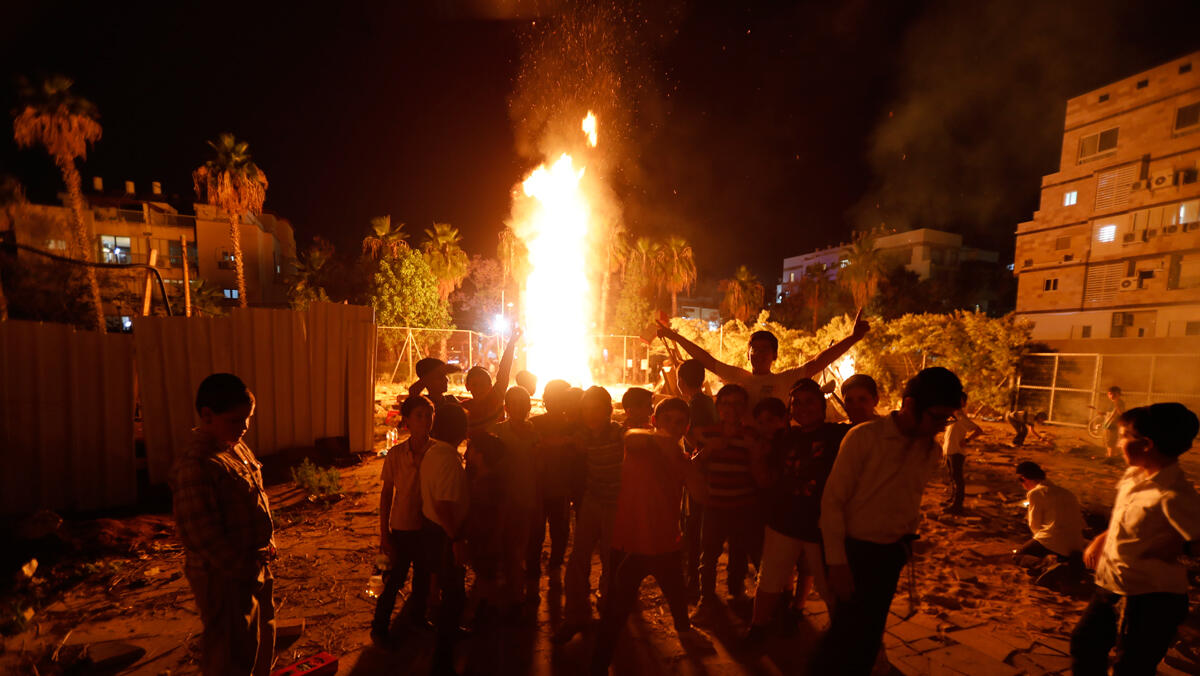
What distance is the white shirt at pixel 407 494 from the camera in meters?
3.69

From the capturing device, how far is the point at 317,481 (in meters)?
7.34

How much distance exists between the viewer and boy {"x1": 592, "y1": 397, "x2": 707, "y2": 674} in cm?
322

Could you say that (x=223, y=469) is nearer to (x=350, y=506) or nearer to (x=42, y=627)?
(x=42, y=627)

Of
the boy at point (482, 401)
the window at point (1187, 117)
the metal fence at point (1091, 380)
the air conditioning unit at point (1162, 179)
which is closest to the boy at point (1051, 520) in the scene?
the boy at point (482, 401)

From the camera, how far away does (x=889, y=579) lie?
2.77 metres

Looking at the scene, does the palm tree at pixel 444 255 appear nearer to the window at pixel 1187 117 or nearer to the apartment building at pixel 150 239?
the apartment building at pixel 150 239

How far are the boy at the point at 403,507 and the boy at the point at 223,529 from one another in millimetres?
1006

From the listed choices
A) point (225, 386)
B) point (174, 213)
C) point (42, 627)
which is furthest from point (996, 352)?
point (174, 213)

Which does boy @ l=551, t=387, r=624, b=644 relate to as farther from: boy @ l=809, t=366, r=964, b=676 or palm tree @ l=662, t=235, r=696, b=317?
palm tree @ l=662, t=235, r=696, b=317

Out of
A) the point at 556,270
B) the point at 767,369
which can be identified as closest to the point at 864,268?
the point at 556,270

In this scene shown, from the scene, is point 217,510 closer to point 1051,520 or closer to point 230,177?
point 1051,520

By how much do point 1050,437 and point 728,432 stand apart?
1407 centimetres

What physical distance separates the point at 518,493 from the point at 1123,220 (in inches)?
1571

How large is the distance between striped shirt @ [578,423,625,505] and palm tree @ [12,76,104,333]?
25120 mm
